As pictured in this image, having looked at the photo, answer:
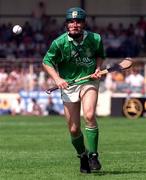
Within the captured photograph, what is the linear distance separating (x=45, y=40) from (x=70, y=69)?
82.9 feet

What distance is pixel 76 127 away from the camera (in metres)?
11.3

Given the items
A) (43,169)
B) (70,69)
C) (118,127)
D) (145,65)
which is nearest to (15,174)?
(43,169)

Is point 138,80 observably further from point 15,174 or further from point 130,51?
point 15,174

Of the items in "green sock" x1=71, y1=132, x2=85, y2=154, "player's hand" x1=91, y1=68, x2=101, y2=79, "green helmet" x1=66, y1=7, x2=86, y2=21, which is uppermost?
"green helmet" x1=66, y1=7, x2=86, y2=21

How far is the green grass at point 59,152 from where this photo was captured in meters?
11.3

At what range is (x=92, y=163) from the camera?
11.3 metres

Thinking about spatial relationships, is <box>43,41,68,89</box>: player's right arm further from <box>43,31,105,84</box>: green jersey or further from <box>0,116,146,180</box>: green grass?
<box>0,116,146,180</box>: green grass

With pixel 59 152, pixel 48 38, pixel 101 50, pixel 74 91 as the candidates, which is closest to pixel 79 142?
pixel 74 91

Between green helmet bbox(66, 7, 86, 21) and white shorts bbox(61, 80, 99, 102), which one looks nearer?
green helmet bbox(66, 7, 86, 21)

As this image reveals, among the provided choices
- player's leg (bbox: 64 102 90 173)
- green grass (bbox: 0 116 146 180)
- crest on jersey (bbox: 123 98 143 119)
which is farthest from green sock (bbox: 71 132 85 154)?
crest on jersey (bbox: 123 98 143 119)

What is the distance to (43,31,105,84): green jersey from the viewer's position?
11.2 meters

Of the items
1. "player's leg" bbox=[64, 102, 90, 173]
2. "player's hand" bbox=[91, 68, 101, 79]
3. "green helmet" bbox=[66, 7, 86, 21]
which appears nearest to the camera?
"green helmet" bbox=[66, 7, 86, 21]

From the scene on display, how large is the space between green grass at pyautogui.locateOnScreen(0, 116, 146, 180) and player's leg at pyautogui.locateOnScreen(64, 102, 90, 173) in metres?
0.17

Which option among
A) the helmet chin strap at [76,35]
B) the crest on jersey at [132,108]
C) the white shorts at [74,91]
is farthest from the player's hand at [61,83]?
the crest on jersey at [132,108]
